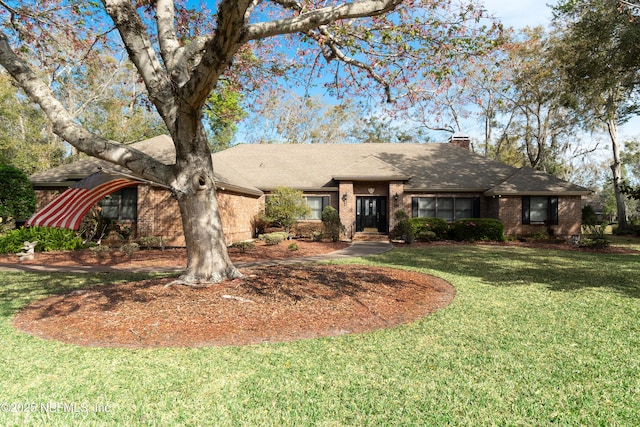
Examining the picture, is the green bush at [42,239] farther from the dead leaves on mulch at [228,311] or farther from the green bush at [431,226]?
the green bush at [431,226]

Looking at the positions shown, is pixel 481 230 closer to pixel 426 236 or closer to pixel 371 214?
pixel 426 236

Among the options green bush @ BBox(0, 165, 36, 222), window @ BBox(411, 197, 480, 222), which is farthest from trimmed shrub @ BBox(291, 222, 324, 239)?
green bush @ BBox(0, 165, 36, 222)

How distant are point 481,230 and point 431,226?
105 inches

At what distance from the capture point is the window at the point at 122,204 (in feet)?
51.4

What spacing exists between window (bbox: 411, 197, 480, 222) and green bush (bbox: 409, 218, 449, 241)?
73.2 inches

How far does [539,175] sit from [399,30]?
1810 cm

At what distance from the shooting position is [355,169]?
20828 millimetres

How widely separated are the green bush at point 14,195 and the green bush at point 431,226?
19.2 meters

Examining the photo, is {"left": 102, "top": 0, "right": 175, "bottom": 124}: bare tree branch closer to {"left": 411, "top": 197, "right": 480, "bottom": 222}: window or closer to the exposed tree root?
the exposed tree root

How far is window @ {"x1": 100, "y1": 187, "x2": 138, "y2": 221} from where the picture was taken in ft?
51.4

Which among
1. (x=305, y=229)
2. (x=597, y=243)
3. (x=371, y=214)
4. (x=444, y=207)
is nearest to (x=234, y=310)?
(x=305, y=229)

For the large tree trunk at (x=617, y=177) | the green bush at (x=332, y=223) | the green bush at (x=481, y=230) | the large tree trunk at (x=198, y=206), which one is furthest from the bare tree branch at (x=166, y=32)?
the large tree trunk at (x=617, y=177)

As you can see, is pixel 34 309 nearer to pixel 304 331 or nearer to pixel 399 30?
pixel 304 331

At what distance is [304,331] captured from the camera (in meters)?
4.98
